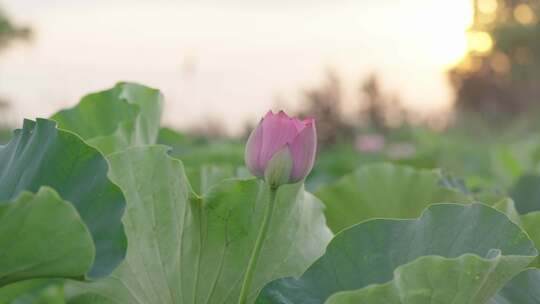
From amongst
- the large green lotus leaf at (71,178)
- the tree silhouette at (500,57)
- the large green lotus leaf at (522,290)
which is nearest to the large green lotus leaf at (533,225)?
the large green lotus leaf at (522,290)

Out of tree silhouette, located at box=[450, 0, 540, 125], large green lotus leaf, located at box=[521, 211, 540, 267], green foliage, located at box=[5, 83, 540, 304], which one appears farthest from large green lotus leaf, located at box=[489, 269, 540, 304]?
tree silhouette, located at box=[450, 0, 540, 125]

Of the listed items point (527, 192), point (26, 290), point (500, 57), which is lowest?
point (500, 57)

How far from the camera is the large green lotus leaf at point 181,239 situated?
63cm

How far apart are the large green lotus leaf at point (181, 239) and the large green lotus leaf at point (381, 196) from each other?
0.45 m

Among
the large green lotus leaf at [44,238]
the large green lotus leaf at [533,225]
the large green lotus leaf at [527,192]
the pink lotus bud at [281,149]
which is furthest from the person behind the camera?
the large green lotus leaf at [527,192]

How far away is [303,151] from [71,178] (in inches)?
6.2

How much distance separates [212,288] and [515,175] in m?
1.71

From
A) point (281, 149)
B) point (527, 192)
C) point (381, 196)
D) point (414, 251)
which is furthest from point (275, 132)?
point (527, 192)

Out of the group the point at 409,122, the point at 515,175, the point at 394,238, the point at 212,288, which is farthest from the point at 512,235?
the point at 409,122

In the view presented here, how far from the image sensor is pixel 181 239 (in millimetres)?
656

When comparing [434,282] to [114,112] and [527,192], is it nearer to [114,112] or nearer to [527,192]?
[114,112]

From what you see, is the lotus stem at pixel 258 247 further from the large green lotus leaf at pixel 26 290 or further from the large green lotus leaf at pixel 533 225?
the large green lotus leaf at pixel 533 225

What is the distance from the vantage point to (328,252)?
1.93 ft

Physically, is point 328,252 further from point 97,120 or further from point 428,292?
point 97,120
